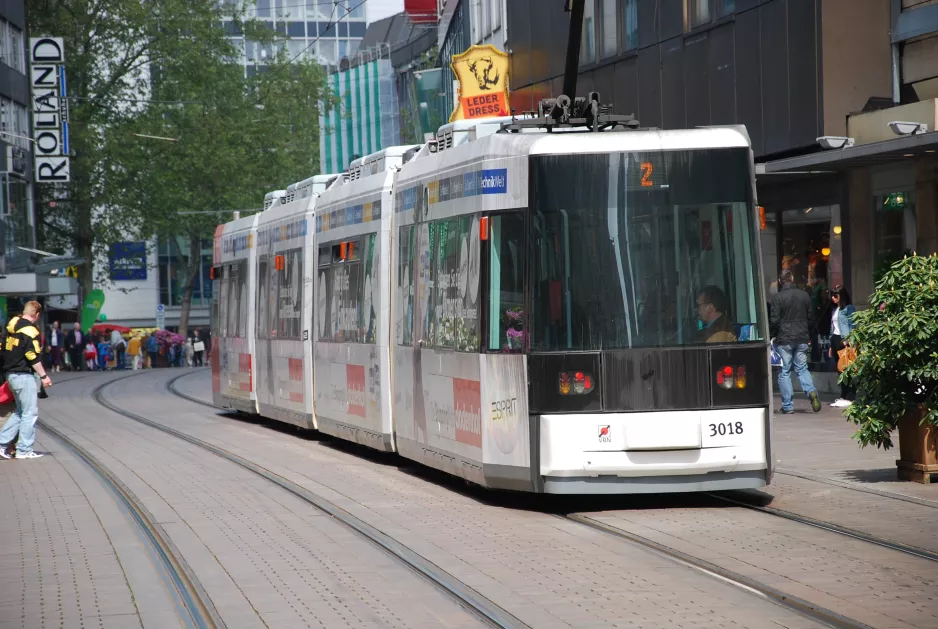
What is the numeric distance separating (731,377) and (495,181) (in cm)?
225

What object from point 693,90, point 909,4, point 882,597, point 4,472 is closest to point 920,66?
point 909,4

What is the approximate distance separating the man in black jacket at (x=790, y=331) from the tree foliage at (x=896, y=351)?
7505 millimetres

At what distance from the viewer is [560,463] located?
10.8 meters

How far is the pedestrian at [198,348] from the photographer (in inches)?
2454

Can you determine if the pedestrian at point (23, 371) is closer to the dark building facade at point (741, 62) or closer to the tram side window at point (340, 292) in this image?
the tram side window at point (340, 292)

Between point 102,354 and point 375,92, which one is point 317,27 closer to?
point 375,92

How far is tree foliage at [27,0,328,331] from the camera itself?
2375 inches

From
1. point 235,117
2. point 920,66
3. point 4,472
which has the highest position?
point 235,117

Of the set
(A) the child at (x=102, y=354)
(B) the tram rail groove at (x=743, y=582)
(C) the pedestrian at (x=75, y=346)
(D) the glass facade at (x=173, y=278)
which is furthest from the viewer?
(D) the glass facade at (x=173, y=278)

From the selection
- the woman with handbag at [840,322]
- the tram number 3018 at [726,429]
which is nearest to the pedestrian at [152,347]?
the woman with handbag at [840,322]

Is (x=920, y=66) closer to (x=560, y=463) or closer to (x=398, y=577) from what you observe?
(x=560, y=463)

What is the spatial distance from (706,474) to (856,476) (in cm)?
253

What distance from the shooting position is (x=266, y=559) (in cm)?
926

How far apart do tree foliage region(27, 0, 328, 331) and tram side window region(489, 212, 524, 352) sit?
5028cm
